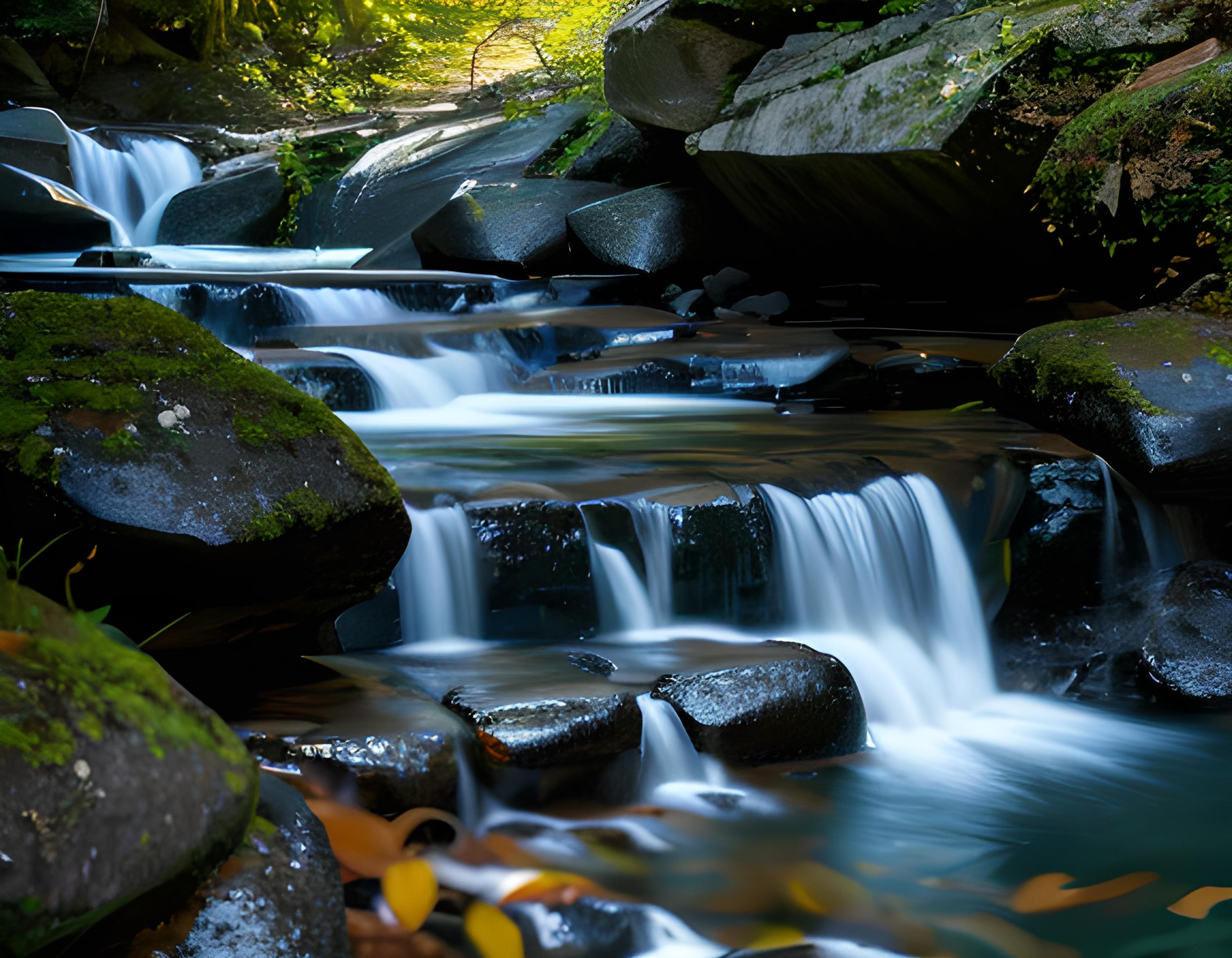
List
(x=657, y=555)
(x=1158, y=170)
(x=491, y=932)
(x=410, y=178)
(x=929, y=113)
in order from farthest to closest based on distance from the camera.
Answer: (x=410, y=178) < (x=929, y=113) < (x=1158, y=170) < (x=657, y=555) < (x=491, y=932)

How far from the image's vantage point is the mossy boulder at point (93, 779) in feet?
4.86

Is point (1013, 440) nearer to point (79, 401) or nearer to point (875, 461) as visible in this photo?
point (875, 461)

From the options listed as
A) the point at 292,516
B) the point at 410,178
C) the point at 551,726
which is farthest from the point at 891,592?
the point at 410,178

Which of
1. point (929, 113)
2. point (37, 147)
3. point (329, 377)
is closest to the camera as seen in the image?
point (329, 377)

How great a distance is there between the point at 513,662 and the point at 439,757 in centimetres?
70

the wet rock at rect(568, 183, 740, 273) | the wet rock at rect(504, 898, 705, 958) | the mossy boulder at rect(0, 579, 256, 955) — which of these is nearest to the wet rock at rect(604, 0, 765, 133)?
the wet rock at rect(568, 183, 740, 273)

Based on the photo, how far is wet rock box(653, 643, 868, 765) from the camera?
9.80 feet

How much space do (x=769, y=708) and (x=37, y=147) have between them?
1110cm

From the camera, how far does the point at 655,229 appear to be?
8656 mm

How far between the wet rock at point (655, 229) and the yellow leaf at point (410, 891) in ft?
21.8

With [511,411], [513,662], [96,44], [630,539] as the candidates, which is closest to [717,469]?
[630,539]

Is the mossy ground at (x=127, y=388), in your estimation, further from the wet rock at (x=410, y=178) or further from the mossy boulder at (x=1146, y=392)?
the wet rock at (x=410, y=178)

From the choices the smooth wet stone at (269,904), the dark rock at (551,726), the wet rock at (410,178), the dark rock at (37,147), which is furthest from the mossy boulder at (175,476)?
the dark rock at (37,147)

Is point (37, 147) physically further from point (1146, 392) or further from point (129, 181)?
point (1146, 392)
